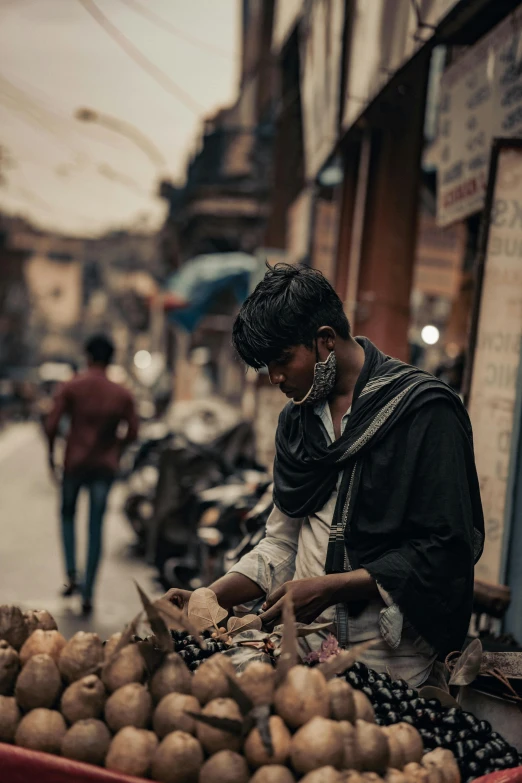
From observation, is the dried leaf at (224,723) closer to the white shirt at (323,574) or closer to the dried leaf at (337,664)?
the dried leaf at (337,664)

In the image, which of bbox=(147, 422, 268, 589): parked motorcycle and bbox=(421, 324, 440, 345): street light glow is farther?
bbox=(147, 422, 268, 589): parked motorcycle

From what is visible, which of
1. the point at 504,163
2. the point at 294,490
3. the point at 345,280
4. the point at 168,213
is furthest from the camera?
the point at 168,213

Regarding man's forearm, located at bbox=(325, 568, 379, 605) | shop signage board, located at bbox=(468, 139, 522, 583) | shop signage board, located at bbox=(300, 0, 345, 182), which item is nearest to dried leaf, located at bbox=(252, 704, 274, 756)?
man's forearm, located at bbox=(325, 568, 379, 605)

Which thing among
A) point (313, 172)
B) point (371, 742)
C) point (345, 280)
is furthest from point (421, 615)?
point (313, 172)

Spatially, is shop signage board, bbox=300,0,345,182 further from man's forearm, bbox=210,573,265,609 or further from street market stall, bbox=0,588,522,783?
street market stall, bbox=0,588,522,783

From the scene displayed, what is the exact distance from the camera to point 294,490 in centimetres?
258

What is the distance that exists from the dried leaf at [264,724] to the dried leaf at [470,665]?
0.71m

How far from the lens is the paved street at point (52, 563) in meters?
6.75

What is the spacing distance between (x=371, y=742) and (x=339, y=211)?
661 cm

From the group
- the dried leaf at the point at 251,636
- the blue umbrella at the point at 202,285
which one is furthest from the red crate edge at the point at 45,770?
the blue umbrella at the point at 202,285

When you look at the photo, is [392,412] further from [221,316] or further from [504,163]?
[221,316]

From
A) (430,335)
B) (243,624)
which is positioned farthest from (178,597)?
(430,335)

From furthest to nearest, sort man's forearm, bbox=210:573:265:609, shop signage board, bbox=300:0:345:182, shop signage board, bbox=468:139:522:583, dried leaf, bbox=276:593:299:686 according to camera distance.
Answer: shop signage board, bbox=300:0:345:182
shop signage board, bbox=468:139:522:583
man's forearm, bbox=210:573:265:609
dried leaf, bbox=276:593:299:686

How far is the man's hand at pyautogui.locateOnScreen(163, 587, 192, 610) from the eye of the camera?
2.52m
